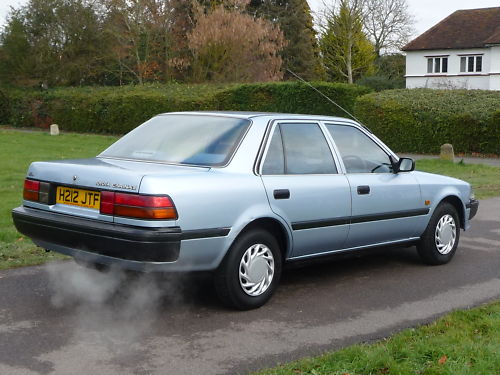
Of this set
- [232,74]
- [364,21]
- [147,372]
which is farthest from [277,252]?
[364,21]

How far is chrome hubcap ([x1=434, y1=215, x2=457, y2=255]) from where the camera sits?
24.1 ft

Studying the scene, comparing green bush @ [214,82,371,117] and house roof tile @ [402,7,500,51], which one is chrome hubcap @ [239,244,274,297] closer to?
green bush @ [214,82,371,117]

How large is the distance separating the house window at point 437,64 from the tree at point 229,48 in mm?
19580

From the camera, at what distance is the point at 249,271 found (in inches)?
214

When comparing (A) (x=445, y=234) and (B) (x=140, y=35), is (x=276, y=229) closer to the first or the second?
(A) (x=445, y=234)

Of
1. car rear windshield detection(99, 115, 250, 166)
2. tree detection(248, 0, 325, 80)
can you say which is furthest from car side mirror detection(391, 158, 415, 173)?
tree detection(248, 0, 325, 80)

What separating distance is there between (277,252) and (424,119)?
20.2 metres

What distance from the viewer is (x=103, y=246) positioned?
16.4 ft

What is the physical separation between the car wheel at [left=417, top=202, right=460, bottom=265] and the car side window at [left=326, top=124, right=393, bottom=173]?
86 centimetres

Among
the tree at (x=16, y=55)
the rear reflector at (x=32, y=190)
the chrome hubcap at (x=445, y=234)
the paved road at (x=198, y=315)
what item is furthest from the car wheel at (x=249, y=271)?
the tree at (x=16, y=55)

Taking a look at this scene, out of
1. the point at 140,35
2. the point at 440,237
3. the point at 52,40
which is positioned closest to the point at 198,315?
the point at 440,237

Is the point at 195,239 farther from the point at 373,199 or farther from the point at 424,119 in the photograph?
the point at 424,119

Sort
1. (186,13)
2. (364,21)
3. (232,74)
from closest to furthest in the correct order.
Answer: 1. (232,74)
2. (186,13)
3. (364,21)

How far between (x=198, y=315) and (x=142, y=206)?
1034 millimetres
